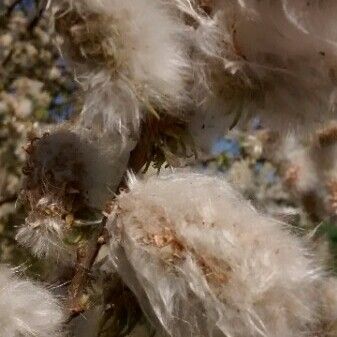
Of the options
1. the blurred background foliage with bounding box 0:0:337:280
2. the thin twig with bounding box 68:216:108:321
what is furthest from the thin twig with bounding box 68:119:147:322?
the blurred background foliage with bounding box 0:0:337:280

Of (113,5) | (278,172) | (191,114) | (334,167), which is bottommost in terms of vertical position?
(278,172)

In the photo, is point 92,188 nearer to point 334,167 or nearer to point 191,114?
point 191,114

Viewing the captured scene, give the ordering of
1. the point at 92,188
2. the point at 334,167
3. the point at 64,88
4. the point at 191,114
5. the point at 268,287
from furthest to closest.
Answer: the point at 64,88, the point at 334,167, the point at 92,188, the point at 191,114, the point at 268,287

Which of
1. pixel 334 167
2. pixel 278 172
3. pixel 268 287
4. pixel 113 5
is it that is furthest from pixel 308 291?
pixel 278 172

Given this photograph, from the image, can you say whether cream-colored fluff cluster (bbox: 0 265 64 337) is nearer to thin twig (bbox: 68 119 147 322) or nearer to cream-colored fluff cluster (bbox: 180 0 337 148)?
thin twig (bbox: 68 119 147 322)

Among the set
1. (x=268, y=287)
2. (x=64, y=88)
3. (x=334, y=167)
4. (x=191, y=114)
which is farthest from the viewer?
(x=64, y=88)

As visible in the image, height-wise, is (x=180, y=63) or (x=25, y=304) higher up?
(x=180, y=63)

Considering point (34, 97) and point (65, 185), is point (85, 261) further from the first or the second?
point (34, 97)
